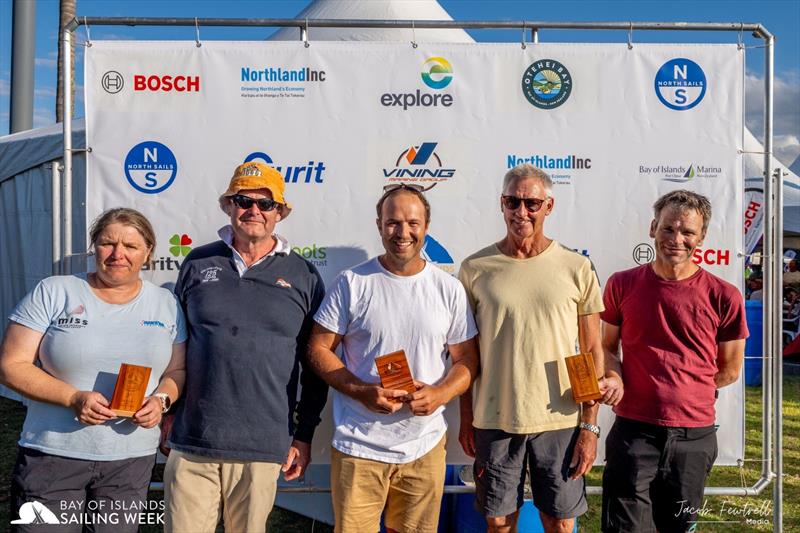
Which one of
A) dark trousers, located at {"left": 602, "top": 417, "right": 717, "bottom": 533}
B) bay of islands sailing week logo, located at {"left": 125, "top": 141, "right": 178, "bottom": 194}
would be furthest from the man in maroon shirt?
bay of islands sailing week logo, located at {"left": 125, "top": 141, "right": 178, "bottom": 194}

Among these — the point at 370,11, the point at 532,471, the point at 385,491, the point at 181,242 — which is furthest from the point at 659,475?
the point at 370,11

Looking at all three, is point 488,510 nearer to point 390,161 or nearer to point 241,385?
point 241,385

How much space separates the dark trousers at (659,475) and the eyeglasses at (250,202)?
70.1 inches

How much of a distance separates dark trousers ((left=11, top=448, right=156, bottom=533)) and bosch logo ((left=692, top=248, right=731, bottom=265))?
2.85m

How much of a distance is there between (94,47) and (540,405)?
281 centimetres

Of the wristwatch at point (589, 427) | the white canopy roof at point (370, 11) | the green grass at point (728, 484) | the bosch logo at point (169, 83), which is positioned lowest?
the green grass at point (728, 484)

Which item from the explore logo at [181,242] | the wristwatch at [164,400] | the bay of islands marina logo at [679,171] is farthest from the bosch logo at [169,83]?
the bay of islands marina logo at [679,171]

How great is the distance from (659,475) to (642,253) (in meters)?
1.19

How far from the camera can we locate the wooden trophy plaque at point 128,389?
2.18 meters

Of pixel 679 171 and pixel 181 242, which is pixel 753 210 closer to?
pixel 679 171

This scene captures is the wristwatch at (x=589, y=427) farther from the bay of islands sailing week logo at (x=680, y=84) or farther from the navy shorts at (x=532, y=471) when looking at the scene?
the bay of islands sailing week logo at (x=680, y=84)

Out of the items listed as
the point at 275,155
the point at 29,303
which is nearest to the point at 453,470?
the point at 275,155

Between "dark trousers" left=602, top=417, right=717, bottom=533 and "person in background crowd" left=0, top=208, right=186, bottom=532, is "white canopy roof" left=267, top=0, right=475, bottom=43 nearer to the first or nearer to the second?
"dark trousers" left=602, top=417, right=717, bottom=533

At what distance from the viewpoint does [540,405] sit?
2.62m
